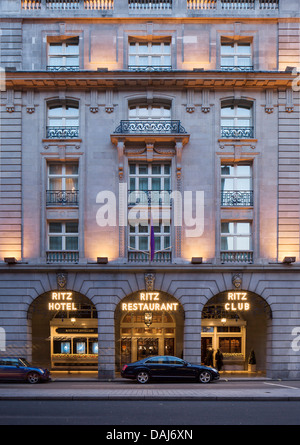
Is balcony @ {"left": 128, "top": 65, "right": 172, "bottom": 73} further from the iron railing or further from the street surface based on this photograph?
the street surface

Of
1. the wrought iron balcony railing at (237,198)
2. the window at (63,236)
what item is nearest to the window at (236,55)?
the wrought iron balcony railing at (237,198)

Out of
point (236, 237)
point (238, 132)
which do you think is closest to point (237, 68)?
point (238, 132)

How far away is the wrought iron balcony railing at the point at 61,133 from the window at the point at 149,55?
521cm

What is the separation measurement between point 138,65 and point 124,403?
65.7ft

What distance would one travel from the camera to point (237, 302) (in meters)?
29.4

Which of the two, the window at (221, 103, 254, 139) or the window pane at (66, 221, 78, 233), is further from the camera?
the window at (221, 103, 254, 139)

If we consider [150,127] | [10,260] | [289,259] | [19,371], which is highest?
[150,127]

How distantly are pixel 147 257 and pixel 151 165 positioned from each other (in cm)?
550

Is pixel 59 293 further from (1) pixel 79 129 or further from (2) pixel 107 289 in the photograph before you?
(1) pixel 79 129

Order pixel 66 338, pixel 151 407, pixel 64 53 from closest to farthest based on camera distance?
pixel 151 407
pixel 64 53
pixel 66 338

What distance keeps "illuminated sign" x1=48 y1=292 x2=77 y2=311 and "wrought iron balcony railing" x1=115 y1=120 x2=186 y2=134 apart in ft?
32.8

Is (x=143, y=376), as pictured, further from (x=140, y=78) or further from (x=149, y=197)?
(x=140, y=78)

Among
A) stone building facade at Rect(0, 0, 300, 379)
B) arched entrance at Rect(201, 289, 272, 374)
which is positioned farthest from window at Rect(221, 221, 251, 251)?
arched entrance at Rect(201, 289, 272, 374)

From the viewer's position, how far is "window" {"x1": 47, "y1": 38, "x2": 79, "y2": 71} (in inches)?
1187
